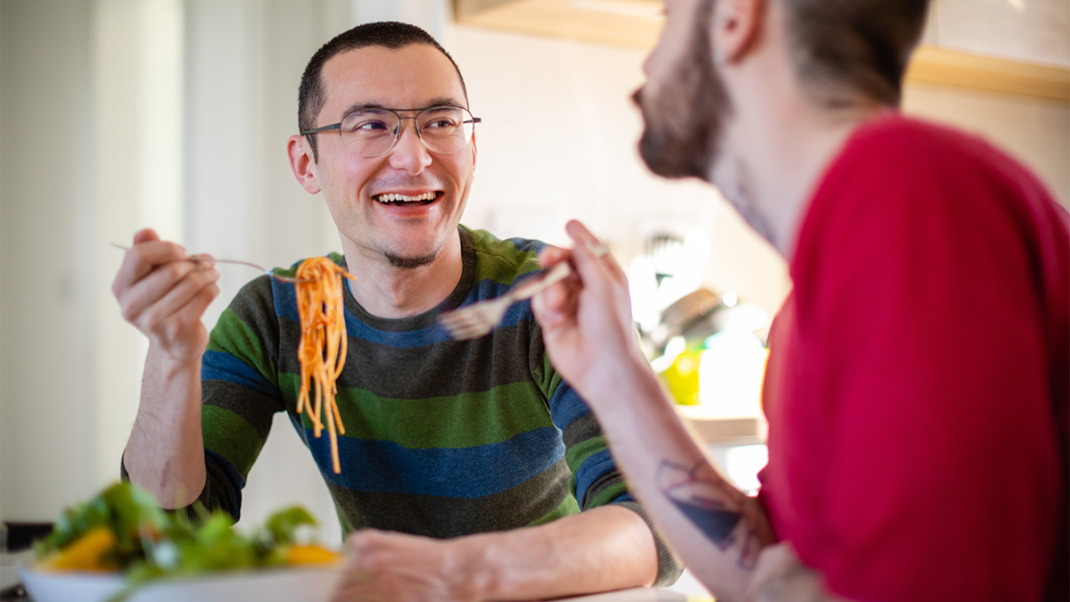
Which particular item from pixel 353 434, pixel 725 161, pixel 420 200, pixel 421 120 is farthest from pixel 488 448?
pixel 725 161

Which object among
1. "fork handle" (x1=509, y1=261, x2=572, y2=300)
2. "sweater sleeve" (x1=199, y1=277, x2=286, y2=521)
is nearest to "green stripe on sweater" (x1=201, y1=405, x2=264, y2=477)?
"sweater sleeve" (x1=199, y1=277, x2=286, y2=521)

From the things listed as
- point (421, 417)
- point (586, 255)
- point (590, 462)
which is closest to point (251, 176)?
point (421, 417)

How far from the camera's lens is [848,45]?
0.72m

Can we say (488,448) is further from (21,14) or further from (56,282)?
(21,14)

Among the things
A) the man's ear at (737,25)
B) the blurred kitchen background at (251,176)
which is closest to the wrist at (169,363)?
the man's ear at (737,25)

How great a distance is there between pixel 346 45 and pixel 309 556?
107 centimetres

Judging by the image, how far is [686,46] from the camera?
83cm

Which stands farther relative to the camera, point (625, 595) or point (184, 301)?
point (184, 301)

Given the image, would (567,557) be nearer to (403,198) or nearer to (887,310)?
(887,310)

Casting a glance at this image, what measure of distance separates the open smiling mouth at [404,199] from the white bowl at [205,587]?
89 cm

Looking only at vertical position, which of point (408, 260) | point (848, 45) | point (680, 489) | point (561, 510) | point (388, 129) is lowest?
point (561, 510)

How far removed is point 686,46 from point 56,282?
2.24 meters

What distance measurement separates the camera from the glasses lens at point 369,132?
4.79 ft

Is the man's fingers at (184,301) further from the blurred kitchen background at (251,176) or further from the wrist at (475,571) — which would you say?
the blurred kitchen background at (251,176)
